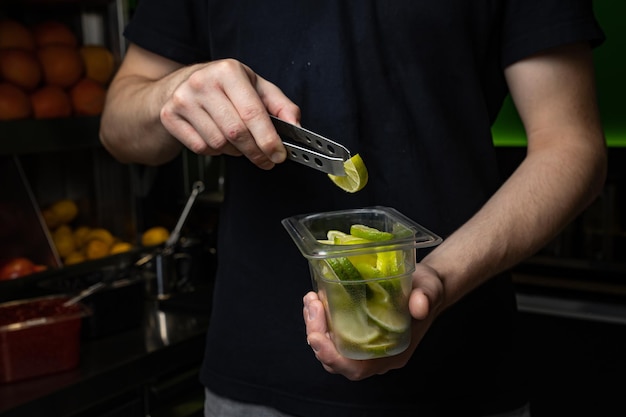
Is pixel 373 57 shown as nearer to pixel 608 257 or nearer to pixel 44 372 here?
pixel 44 372

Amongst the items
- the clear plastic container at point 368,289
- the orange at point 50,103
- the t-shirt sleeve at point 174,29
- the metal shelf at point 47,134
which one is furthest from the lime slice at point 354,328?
the orange at point 50,103

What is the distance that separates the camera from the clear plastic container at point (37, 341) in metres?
1.82

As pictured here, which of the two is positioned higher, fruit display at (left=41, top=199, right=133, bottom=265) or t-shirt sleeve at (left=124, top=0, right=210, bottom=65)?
t-shirt sleeve at (left=124, top=0, right=210, bottom=65)

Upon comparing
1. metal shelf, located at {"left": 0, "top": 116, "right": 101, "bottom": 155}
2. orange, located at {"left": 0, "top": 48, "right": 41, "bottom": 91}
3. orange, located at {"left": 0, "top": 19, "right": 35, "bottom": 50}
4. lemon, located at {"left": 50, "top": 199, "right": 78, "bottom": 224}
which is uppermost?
orange, located at {"left": 0, "top": 19, "right": 35, "bottom": 50}

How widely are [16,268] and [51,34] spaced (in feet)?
2.27

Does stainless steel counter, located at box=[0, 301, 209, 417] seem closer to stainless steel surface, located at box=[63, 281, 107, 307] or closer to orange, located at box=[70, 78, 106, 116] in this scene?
stainless steel surface, located at box=[63, 281, 107, 307]

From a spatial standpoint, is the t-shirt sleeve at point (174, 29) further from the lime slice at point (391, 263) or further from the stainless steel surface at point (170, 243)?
the stainless steel surface at point (170, 243)

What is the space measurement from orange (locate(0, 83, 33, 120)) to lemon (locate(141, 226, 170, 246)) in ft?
1.90

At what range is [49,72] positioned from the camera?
2.43 m

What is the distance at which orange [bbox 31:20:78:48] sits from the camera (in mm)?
2463

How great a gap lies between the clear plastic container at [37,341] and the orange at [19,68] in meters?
0.67

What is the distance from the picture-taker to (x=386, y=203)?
1172mm

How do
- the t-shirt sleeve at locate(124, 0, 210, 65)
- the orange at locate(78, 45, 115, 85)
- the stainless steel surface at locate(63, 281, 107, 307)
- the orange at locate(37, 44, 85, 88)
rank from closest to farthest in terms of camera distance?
the t-shirt sleeve at locate(124, 0, 210, 65) → the stainless steel surface at locate(63, 281, 107, 307) → the orange at locate(37, 44, 85, 88) → the orange at locate(78, 45, 115, 85)

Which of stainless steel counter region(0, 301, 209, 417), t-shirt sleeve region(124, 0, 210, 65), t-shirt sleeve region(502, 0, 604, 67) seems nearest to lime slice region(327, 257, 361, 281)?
t-shirt sleeve region(502, 0, 604, 67)
